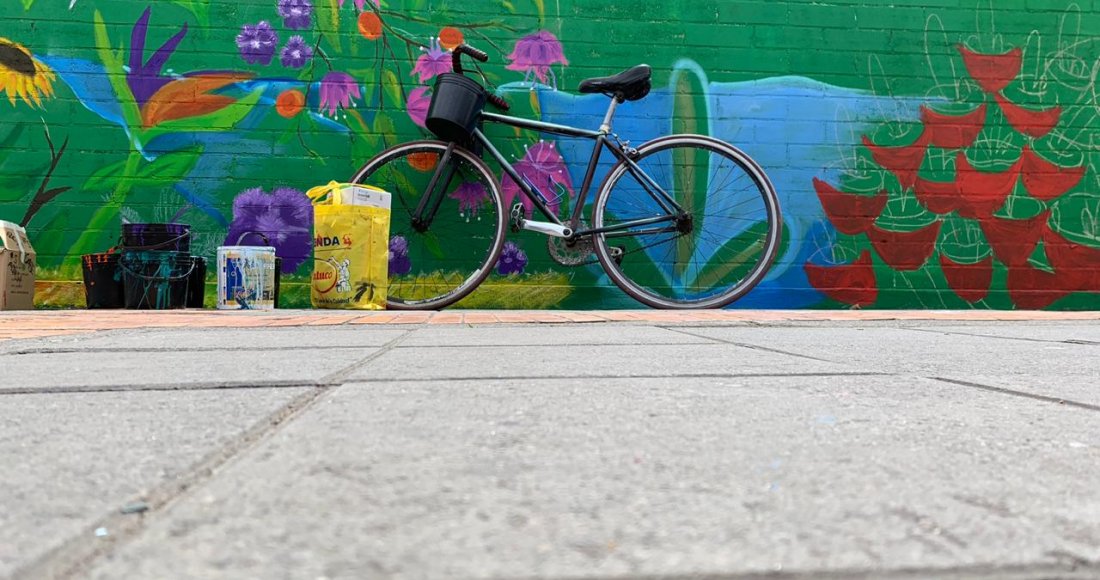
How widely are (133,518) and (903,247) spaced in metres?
4.54

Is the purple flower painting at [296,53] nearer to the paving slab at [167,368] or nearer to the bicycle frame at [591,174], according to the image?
the bicycle frame at [591,174]

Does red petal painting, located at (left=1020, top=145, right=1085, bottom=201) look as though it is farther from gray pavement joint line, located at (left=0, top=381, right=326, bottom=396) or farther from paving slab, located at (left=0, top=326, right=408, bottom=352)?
gray pavement joint line, located at (left=0, top=381, right=326, bottom=396)

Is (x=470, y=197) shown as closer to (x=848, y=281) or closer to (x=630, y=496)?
(x=848, y=281)

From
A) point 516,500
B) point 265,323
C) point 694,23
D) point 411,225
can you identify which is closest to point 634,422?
point 516,500

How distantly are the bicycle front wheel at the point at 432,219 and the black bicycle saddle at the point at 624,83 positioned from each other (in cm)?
75

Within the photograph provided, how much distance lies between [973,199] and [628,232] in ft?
7.71

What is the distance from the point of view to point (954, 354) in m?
1.61

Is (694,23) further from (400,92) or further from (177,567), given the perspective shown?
(177,567)

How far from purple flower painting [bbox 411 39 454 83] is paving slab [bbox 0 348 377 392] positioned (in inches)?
110

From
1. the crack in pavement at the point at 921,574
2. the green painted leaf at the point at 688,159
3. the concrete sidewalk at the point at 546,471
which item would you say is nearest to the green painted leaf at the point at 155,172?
the green painted leaf at the point at 688,159

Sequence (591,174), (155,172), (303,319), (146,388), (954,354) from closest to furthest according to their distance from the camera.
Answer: (146,388) < (954,354) < (303,319) < (591,174) < (155,172)

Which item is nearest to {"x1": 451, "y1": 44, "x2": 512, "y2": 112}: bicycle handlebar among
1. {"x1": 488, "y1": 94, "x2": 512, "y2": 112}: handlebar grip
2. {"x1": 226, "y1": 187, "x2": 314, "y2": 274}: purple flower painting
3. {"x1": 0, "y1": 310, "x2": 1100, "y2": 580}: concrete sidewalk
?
{"x1": 488, "y1": 94, "x2": 512, "y2": 112}: handlebar grip

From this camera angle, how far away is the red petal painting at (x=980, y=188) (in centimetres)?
431

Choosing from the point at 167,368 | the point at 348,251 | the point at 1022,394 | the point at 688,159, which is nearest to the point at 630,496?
A: the point at 1022,394
